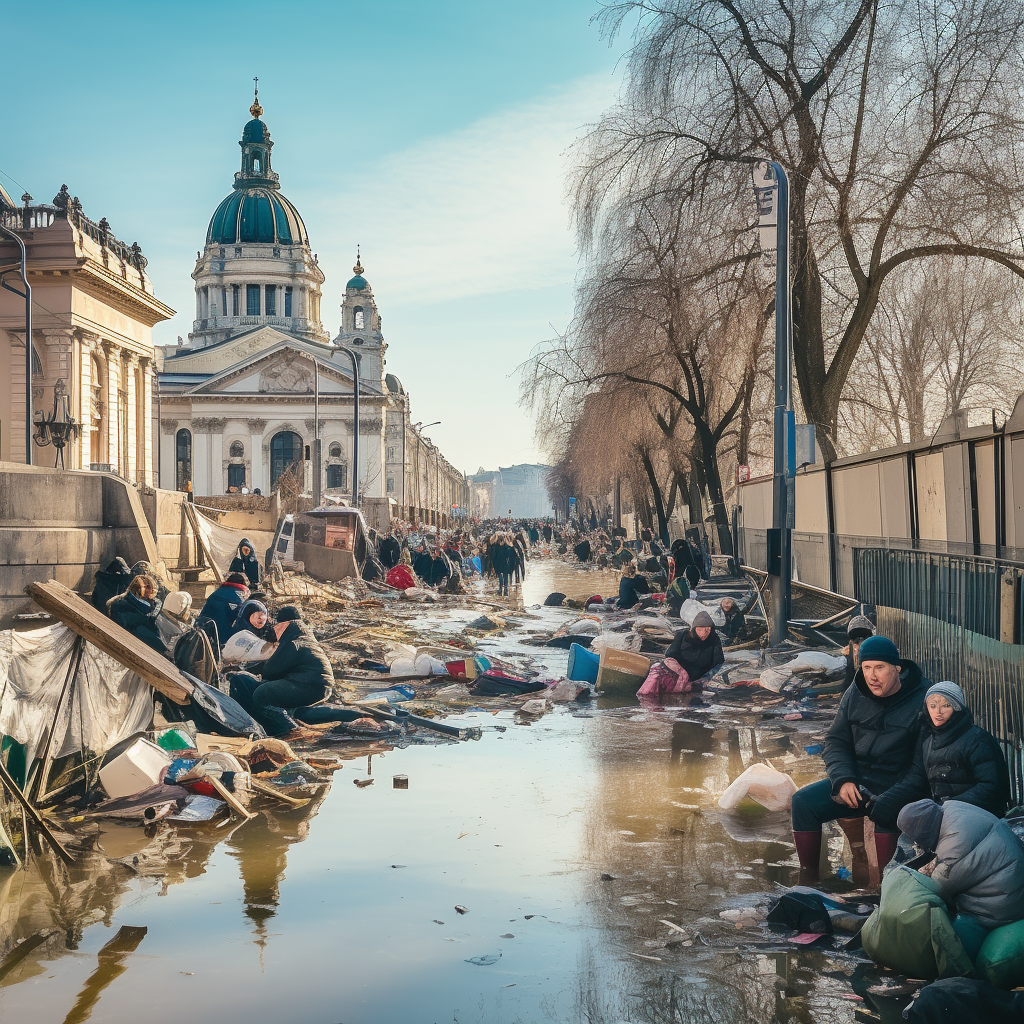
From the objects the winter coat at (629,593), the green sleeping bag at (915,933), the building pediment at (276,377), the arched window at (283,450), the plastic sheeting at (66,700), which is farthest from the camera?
the arched window at (283,450)

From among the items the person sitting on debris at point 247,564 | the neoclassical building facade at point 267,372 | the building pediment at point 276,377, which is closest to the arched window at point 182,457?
the neoclassical building facade at point 267,372

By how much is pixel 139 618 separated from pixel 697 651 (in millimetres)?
5696

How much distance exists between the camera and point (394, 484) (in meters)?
102

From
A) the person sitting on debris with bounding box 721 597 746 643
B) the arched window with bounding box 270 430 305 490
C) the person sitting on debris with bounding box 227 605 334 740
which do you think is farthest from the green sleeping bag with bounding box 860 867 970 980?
the arched window with bounding box 270 430 305 490

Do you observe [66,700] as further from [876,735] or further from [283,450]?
[283,450]

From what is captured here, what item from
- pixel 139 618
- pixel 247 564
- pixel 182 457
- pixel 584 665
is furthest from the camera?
pixel 182 457

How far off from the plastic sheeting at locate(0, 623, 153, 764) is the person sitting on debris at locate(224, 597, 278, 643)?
3618 millimetres

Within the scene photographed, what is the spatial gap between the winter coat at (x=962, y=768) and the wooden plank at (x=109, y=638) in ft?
15.4

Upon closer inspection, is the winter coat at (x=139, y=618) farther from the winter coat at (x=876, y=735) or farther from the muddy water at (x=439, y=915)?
the winter coat at (x=876, y=735)

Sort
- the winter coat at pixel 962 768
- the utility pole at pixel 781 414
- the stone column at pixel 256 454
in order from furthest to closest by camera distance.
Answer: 1. the stone column at pixel 256 454
2. the utility pole at pixel 781 414
3. the winter coat at pixel 962 768

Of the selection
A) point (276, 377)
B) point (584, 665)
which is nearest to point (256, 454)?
point (276, 377)

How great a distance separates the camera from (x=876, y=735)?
598cm

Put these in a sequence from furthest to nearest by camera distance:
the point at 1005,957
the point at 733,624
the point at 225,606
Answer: the point at 733,624
the point at 225,606
the point at 1005,957

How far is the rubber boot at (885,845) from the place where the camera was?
5.89 m
